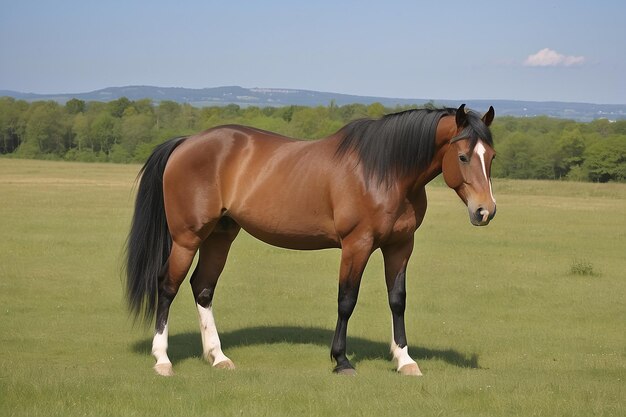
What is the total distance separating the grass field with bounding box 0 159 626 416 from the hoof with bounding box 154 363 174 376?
15 centimetres

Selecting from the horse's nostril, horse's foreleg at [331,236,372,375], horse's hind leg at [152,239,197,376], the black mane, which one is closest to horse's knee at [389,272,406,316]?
horse's foreleg at [331,236,372,375]

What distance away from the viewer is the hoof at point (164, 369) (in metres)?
8.12

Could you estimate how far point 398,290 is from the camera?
8375mm

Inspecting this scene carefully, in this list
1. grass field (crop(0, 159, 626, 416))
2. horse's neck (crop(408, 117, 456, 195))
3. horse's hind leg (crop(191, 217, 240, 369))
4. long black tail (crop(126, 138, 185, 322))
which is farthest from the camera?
long black tail (crop(126, 138, 185, 322))

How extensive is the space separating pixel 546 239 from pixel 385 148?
16158 mm

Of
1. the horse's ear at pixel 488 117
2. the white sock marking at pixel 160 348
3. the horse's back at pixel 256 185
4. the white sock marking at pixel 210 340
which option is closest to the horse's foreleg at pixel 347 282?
the horse's back at pixel 256 185

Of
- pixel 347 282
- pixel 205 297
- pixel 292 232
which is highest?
pixel 292 232

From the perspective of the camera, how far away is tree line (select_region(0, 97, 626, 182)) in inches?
2881

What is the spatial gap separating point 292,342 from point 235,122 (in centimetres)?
7433

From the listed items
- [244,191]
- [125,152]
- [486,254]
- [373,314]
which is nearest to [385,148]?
[244,191]

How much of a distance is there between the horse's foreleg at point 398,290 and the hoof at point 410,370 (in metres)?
0.04

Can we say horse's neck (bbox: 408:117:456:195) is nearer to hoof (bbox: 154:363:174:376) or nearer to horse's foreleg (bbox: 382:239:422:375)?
horse's foreleg (bbox: 382:239:422:375)

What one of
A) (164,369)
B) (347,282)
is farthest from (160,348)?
(347,282)

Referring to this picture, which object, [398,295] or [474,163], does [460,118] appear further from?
[398,295]
